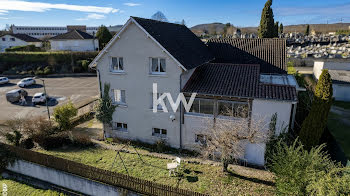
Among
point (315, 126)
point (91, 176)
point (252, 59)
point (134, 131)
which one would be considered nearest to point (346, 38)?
point (252, 59)

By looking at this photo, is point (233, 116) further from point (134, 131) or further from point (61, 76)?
point (61, 76)

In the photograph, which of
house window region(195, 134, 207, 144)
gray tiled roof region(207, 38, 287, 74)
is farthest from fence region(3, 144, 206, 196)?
gray tiled roof region(207, 38, 287, 74)

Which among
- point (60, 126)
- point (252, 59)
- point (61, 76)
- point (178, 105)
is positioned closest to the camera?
point (178, 105)

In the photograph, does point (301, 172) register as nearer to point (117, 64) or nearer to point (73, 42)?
point (117, 64)

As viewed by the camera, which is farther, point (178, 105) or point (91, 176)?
point (178, 105)

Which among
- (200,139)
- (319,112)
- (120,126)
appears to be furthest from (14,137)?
(319,112)

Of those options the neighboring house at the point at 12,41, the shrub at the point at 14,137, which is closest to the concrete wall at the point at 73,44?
the neighboring house at the point at 12,41

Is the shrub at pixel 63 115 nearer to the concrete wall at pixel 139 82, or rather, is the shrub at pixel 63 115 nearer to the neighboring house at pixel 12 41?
the concrete wall at pixel 139 82
